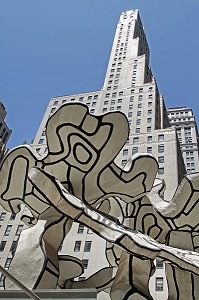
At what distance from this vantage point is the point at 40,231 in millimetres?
7695

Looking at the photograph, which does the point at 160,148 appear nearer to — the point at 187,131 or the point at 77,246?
the point at 77,246

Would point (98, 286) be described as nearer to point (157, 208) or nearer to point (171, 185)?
point (157, 208)

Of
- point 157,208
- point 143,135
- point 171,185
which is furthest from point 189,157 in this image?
point 157,208

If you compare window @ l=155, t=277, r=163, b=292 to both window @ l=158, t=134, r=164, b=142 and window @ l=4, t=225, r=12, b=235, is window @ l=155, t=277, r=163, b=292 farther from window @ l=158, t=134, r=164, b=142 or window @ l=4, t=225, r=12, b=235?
window @ l=158, t=134, r=164, b=142

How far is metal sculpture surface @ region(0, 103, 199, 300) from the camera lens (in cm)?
712

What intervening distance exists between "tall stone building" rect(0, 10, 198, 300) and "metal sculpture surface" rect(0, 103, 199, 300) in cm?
1436

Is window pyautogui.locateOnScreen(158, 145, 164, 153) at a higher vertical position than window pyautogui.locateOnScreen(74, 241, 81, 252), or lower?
higher

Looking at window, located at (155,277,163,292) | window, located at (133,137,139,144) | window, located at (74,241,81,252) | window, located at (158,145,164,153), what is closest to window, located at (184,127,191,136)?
window, located at (133,137,139,144)

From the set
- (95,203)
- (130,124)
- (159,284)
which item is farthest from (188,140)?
(95,203)

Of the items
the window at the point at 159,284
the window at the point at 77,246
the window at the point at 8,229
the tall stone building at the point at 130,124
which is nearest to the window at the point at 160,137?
the tall stone building at the point at 130,124

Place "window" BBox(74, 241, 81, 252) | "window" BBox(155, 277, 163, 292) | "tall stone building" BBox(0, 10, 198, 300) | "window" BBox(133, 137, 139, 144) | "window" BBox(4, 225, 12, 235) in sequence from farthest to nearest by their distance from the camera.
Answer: "window" BBox(133, 137, 139, 144), "window" BBox(4, 225, 12, 235), "window" BBox(74, 241, 81, 252), "tall stone building" BBox(0, 10, 198, 300), "window" BBox(155, 277, 163, 292)

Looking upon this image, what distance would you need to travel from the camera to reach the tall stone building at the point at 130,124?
1123 inches

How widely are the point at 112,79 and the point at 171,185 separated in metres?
25.5

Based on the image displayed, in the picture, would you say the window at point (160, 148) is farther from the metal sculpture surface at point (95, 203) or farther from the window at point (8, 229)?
the metal sculpture surface at point (95, 203)
